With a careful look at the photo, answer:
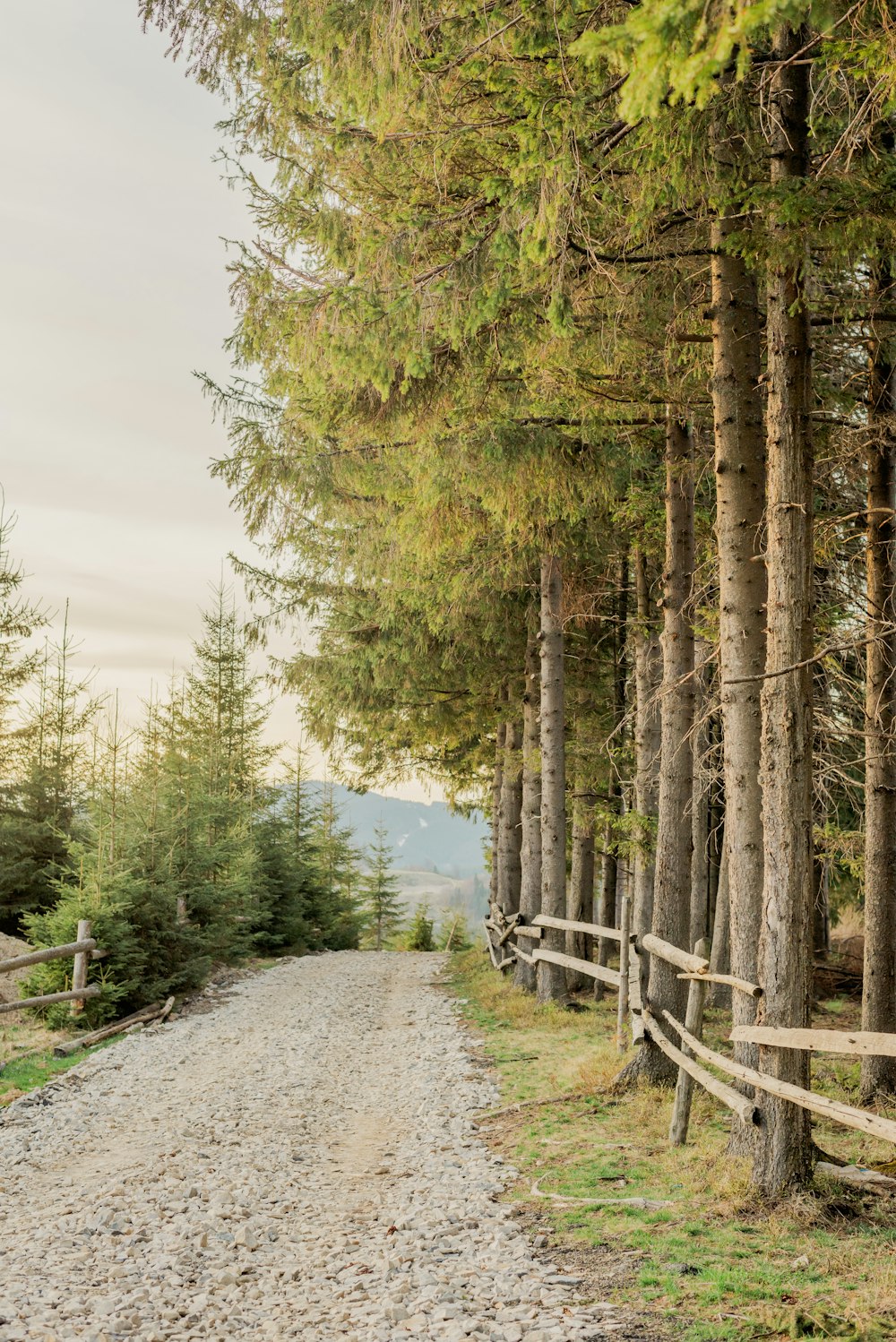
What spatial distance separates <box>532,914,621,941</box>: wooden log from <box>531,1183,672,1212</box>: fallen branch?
15.3ft

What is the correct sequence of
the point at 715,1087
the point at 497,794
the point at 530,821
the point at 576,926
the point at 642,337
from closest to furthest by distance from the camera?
the point at 715,1087 → the point at 642,337 → the point at 576,926 → the point at 530,821 → the point at 497,794

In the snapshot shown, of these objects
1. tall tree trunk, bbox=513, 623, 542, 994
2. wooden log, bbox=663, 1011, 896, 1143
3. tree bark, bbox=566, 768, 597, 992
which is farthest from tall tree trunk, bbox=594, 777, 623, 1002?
wooden log, bbox=663, 1011, 896, 1143

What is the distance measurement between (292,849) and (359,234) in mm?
22993

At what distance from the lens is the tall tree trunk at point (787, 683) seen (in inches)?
221

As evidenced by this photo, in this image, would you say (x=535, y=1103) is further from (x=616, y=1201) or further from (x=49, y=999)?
(x=49, y=999)

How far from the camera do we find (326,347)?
6453 mm

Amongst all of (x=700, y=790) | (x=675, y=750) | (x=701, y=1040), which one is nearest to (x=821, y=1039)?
(x=701, y=1040)

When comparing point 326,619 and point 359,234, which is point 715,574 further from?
point 326,619

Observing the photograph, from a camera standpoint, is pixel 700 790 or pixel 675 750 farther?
pixel 700 790

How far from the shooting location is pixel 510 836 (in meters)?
19.5

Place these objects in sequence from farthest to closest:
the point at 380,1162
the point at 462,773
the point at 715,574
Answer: the point at 462,773
the point at 715,574
the point at 380,1162

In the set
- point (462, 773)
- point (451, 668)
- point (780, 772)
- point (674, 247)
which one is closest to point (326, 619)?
point (451, 668)

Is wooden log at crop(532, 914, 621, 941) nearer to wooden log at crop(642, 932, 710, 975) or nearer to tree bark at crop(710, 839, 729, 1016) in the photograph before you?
tree bark at crop(710, 839, 729, 1016)

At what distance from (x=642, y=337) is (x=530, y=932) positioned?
9950 millimetres
